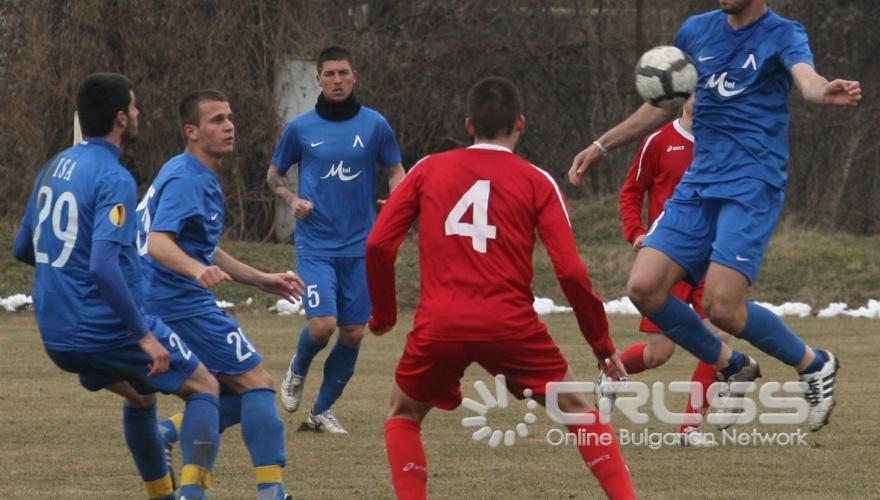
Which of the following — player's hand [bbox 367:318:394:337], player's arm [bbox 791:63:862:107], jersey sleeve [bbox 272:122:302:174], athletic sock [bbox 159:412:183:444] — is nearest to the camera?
player's hand [bbox 367:318:394:337]

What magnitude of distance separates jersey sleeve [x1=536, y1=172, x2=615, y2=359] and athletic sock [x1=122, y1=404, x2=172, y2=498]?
6.19ft

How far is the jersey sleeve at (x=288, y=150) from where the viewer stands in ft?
31.4

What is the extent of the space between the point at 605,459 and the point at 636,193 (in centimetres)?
346

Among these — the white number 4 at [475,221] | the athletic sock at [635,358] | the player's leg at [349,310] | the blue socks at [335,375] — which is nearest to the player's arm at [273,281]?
the white number 4 at [475,221]

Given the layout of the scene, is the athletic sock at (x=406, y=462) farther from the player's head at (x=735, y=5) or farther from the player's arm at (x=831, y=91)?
the player's head at (x=735, y=5)

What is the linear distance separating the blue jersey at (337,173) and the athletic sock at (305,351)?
0.51 m

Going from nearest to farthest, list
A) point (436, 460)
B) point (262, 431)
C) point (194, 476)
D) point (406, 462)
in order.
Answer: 1. point (406, 462)
2. point (194, 476)
3. point (262, 431)
4. point (436, 460)

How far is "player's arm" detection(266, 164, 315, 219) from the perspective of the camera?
9289mm

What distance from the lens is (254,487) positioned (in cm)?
723

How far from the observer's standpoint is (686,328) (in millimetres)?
7418

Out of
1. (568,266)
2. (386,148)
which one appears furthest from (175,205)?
(386,148)

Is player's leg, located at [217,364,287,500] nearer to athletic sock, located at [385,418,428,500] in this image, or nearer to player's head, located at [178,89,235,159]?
athletic sock, located at [385,418,428,500]

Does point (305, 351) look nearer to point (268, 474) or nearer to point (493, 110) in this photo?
A: point (268, 474)

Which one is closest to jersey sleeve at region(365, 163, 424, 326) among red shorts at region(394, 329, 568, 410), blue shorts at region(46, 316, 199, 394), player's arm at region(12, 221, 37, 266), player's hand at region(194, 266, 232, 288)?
red shorts at region(394, 329, 568, 410)
